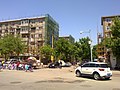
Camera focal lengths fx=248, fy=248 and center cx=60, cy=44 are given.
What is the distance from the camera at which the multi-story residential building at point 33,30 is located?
87312mm

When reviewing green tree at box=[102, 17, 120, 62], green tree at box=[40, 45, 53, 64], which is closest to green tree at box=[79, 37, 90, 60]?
green tree at box=[40, 45, 53, 64]

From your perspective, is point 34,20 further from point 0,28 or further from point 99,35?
point 99,35

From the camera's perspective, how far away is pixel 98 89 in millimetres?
16484

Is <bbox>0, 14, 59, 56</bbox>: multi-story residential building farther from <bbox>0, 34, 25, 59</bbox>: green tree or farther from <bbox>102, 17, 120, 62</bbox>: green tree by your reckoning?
<bbox>102, 17, 120, 62</bbox>: green tree

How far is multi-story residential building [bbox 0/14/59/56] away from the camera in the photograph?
286 feet

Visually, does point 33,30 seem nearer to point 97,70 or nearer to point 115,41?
point 115,41

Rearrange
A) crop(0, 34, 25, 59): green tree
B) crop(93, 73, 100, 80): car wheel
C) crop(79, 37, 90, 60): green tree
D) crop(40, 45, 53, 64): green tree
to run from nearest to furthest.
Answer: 1. crop(93, 73, 100, 80): car wheel
2. crop(0, 34, 25, 59): green tree
3. crop(79, 37, 90, 60): green tree
4. crop(40, 45, 53, 64): green tree

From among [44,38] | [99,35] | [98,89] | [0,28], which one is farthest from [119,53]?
[0,28]

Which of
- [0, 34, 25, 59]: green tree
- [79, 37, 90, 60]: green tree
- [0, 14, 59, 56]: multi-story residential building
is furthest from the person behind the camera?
[0, 14, 59, 56]: multi-story residential building

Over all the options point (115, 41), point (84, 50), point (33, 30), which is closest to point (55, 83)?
point (115, 41)

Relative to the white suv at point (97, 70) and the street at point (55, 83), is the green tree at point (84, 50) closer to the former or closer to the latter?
the white suv at point (97, 70)

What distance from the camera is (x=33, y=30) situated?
90.1m

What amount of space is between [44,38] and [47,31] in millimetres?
3104

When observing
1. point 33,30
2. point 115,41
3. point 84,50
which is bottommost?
point 115,41
